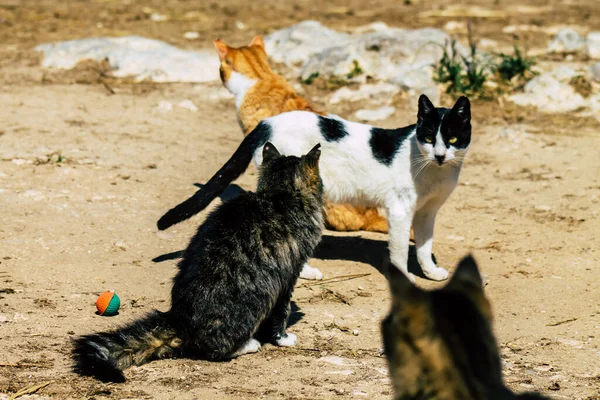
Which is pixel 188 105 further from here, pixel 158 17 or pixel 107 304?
pixel 107 304

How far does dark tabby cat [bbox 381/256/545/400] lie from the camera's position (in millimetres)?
2352

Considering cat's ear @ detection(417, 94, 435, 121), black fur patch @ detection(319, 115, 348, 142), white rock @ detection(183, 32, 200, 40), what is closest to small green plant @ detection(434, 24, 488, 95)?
white rock @ detection(183, 32, 200, 40)

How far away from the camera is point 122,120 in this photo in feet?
30.5

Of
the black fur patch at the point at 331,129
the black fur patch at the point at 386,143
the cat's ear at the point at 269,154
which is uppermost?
the cat's ear at the point at 269,154

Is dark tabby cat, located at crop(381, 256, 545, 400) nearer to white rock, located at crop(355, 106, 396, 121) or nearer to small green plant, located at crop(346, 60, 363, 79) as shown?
white rock, located at crop(355, 106, 396, 121)

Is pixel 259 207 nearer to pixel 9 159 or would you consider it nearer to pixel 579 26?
pixel 9 159

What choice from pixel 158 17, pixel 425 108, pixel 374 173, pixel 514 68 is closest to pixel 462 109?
pixel 425 108

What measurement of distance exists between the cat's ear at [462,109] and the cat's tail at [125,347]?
2.45m

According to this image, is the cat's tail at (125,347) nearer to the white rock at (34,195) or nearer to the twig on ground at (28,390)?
the twig on ground at (28,390)

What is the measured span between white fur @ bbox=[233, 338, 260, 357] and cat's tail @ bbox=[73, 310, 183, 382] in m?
0.34

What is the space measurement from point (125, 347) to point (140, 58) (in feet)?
23.7

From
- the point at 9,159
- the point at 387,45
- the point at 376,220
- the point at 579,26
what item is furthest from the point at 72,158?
the point at 579,26

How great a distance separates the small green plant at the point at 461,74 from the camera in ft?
33.0

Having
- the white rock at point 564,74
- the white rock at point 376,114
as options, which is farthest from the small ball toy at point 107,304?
the white rock at point 564,74
